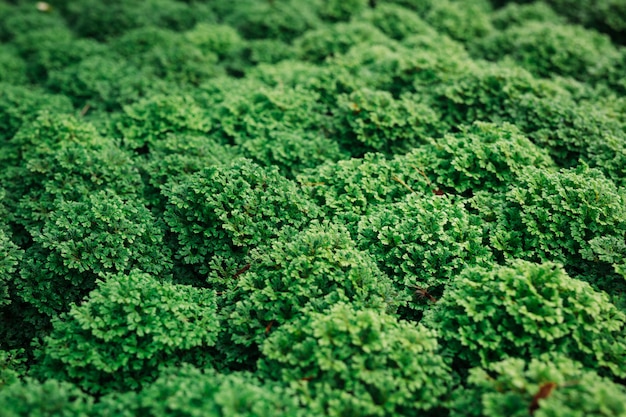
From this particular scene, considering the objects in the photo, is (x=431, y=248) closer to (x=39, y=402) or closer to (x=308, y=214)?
(x=308, y=214)

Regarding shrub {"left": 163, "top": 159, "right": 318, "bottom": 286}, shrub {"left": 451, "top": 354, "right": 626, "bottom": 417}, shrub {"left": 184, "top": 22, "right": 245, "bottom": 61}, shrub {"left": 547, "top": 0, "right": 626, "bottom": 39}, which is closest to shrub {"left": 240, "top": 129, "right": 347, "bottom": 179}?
shrub {"left": 163, "top": 159, "right": 318, "bottom": 286}

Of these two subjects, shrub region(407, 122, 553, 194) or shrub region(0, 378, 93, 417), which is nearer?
shrub region(0, 378, 93, 417)

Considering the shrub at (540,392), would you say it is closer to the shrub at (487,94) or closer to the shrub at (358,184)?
the shrub at (358,184)

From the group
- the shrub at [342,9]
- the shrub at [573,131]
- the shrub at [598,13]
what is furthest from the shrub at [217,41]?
the shrub at [598,13]

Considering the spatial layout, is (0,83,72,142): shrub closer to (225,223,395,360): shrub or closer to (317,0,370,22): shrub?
(225,223,395,360): shrub

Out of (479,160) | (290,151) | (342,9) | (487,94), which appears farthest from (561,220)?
(342,9)

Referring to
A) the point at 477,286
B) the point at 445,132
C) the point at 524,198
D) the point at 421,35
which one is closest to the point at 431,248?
the point at 477,286
